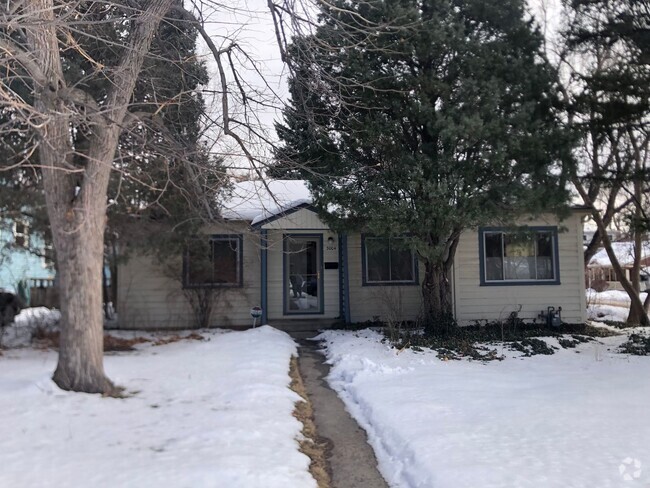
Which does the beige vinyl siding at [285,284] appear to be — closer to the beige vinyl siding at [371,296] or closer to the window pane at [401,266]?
the beige vinyl siding at [371,296]

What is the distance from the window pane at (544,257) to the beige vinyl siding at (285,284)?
5241 mm

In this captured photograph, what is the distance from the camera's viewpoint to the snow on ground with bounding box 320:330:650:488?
448 cm

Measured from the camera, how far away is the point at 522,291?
1414cm

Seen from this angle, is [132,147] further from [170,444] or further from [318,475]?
[318,475]

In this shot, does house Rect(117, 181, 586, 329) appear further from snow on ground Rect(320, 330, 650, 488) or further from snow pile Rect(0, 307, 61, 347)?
snow on ground Rect(320, 330, 650, 488)

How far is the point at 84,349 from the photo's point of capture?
22.1 feet

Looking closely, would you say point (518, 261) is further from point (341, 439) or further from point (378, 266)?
point (341, 439)

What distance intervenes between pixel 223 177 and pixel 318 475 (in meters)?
4.68

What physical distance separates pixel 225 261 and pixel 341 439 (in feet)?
28.6

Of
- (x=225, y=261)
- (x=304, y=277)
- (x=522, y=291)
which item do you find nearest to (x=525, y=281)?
(x=522, y=291)

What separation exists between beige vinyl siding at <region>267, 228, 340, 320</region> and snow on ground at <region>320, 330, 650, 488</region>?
414 centimetres

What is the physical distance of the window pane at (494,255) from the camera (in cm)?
1422

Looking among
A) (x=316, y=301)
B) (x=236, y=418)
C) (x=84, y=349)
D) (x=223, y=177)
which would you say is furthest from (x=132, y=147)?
(x=316, y=301)

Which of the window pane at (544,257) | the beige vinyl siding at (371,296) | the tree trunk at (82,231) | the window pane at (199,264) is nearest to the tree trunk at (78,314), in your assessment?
the tree trunk at (82,231)
